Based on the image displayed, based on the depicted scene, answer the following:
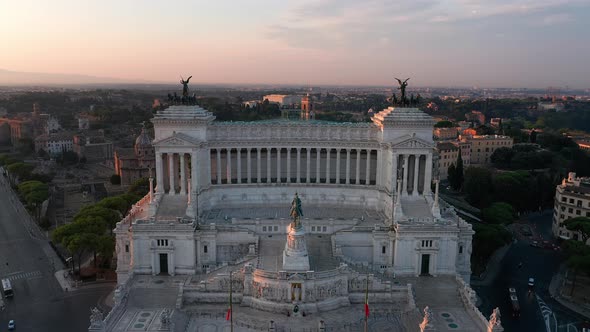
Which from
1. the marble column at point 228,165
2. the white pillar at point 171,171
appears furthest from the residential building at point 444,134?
the white pillar at point 171,171

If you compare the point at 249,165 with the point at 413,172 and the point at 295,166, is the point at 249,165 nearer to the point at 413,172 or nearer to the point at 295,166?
the point at 295,166

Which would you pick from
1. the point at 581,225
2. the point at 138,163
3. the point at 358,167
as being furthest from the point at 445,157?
the point at 138,163

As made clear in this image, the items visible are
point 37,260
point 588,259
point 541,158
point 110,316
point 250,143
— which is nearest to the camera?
point 110,316

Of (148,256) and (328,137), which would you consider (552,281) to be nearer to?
(328,137)

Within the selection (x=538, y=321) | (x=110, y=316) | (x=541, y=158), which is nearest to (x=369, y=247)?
(x=538, y=321)

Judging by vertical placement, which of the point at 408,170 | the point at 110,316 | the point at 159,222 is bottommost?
the point at 110,316

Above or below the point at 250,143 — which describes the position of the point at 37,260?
below
